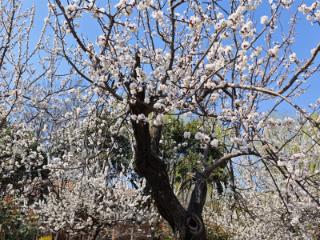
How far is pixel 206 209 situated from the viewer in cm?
1156

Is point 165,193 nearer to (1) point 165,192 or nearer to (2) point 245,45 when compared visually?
(1) point 165,192

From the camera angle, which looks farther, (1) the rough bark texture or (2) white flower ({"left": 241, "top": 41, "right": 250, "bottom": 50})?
(1) the rough bark texture

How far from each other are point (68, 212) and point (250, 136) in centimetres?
473

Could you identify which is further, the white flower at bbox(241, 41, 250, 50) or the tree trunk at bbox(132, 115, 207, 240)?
the tree trunk at bbox(132, 115, 207, 240)

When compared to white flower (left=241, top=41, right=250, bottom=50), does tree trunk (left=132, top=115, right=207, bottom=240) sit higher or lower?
lower

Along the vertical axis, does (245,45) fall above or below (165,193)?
above

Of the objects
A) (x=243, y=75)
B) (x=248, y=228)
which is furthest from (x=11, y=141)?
(x=243, y=75)

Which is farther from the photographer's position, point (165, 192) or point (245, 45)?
point (165, 192)

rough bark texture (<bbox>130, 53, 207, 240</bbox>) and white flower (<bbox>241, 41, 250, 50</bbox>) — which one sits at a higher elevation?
white flower (<bbox>241, 41, 250, 50</bbox>)

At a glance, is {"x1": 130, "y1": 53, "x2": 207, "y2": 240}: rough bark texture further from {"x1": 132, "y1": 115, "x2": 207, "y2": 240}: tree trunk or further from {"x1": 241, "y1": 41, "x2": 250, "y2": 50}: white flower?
{"x1": 241, "y1": 41, "x2": 250, "y2": 50}: white flower

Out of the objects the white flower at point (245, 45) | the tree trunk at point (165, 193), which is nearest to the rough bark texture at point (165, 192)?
the tree trunk at point (165, 193)

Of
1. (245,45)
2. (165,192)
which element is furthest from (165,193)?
(245,45)

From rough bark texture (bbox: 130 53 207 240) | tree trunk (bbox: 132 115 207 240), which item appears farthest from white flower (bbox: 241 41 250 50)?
tree trunk (bbox: 132 115 207 240)

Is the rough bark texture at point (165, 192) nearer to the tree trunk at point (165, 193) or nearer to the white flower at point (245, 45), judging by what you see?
the tree trunk at point (165, 193)
